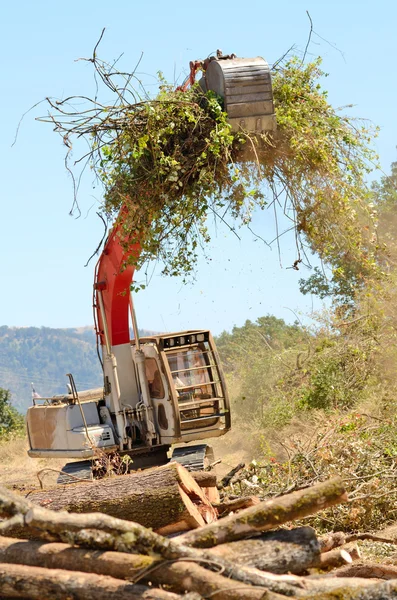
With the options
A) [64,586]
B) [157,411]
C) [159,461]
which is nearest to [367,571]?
[64,586]

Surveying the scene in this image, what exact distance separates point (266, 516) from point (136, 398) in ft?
17.8

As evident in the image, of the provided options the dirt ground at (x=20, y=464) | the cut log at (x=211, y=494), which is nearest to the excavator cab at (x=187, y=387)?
the cut log at (x=211, y=494)

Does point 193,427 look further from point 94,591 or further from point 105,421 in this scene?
point 94,591

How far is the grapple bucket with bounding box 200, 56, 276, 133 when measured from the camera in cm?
826

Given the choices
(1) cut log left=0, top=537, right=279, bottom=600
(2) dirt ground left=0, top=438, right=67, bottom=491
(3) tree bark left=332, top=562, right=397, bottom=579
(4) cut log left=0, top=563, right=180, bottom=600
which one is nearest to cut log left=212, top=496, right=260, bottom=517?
(3) tree bark left=332, top=562, right=397, bottom=579

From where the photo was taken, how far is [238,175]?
845cm

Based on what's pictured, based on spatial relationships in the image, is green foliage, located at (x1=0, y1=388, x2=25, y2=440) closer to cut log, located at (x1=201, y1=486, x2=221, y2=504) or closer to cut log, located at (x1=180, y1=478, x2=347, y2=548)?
cut log, located at (x1=201, y1=486, x2=221, y2=504)

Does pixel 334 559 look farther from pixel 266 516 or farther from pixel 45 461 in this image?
pixel 45 461

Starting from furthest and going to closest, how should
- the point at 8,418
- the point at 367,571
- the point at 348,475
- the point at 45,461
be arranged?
the point at 8,418 < the point at 45,461 < the point at 348,475 < the point at 367,571

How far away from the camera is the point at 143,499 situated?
21.7ft

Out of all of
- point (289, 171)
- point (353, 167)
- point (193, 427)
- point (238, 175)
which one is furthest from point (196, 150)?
point (193, 427)

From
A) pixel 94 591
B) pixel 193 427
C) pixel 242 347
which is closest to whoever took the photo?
pixel 94 591

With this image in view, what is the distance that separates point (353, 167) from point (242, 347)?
1283 cm

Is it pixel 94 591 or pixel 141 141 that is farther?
pixel 141 141
